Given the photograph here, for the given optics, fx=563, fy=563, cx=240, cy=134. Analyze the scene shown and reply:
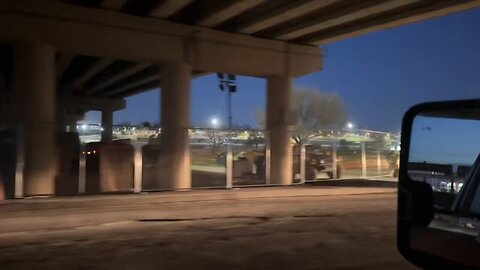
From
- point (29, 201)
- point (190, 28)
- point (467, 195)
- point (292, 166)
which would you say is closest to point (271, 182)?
point (292, 166)

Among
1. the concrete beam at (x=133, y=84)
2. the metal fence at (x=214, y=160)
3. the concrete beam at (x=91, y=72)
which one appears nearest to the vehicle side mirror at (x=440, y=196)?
the metal fence at (x=214, y=160)

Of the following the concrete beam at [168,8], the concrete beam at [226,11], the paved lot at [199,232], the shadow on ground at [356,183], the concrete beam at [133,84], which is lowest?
the paved lot at [199,232]

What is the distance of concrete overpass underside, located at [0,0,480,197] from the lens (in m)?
17.8

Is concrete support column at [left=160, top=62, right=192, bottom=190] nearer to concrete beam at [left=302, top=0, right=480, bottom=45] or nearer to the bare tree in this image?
concrete beam at [left=302, top=0, right=480, bottom=45]

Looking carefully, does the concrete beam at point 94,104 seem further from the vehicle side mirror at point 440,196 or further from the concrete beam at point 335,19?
the vehicle side mirror at point 440,196

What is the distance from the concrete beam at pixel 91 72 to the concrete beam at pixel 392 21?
1254 centimetres

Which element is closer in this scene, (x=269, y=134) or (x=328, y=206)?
(x=328, y=206)

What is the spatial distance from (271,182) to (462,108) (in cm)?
1948

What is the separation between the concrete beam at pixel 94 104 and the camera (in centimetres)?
4977

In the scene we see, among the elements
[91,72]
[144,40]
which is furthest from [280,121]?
[91,72]

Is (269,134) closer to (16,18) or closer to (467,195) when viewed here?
(16,18)

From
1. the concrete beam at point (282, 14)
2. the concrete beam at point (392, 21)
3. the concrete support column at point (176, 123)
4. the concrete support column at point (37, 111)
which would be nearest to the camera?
the concrete support column at point (37, 111)

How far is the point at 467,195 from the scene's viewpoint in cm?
245

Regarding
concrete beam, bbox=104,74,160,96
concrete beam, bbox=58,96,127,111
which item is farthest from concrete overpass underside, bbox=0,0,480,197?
concrete beam, bbox=58,96,127,111
